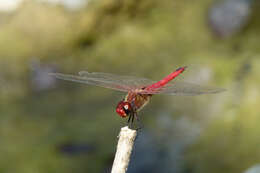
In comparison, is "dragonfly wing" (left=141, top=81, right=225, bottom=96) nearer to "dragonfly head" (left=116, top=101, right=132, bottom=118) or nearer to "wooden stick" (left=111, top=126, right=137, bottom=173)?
"dragonfly head" (left=116, top=101, right=132, bottom=118)

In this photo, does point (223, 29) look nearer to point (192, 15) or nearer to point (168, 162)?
point (192, 15)

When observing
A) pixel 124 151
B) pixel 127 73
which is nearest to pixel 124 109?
pixel 124 151

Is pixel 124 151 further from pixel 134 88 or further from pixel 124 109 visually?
pixel 134 88

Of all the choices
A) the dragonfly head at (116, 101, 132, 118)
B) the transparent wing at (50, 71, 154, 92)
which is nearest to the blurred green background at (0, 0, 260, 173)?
the transparent wing at (50, 71, 154, 92)

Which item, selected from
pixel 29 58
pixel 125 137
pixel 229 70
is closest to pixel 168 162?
pixel 229 70

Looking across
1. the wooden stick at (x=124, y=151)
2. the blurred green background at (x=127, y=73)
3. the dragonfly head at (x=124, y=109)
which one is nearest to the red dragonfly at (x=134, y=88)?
the dragonfly head at (x=124, y=109)

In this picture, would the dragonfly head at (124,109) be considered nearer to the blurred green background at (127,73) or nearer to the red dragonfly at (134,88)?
the red dragonfly at (134,88)
